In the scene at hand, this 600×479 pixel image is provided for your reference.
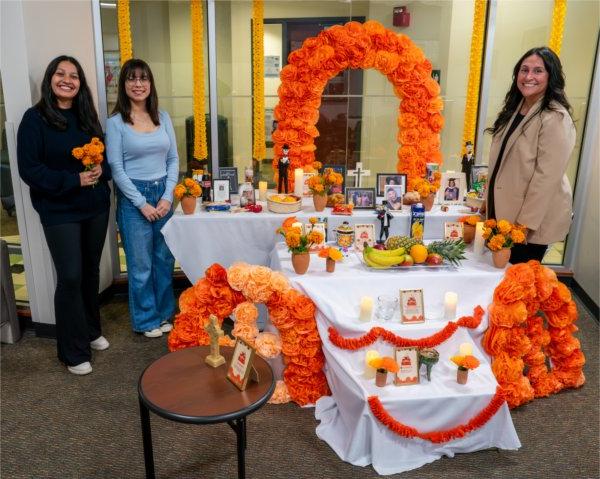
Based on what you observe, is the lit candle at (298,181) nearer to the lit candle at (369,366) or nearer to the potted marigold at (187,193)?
the potted marigold at (187,193)

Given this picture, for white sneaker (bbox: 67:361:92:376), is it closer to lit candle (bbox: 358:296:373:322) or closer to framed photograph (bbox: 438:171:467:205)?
lit candle (bbox: 358:296:373:322)

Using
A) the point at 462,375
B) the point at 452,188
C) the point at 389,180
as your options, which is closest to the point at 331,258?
the point at 462,375

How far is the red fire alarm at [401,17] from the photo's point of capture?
4.36 m

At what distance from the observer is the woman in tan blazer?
9.37 ft

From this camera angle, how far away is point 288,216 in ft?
11.6

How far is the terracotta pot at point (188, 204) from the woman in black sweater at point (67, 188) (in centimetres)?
47

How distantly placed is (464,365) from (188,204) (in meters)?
1.94

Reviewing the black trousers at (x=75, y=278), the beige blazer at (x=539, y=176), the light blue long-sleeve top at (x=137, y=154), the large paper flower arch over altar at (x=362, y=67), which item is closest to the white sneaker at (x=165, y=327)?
the black trousers at (x=75, y=278)

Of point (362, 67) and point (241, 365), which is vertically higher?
point (362, 67)

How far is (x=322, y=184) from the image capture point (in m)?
3.52

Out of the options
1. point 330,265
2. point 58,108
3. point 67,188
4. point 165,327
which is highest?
point 58,108

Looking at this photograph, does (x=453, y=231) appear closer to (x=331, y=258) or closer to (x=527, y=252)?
(x=527, y=252)

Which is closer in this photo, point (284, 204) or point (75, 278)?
point (75, 278)

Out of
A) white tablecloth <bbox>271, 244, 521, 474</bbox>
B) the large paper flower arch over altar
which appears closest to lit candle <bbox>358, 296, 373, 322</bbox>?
white tablecloth <bbox>271, 244, 521, 474</bbox>
